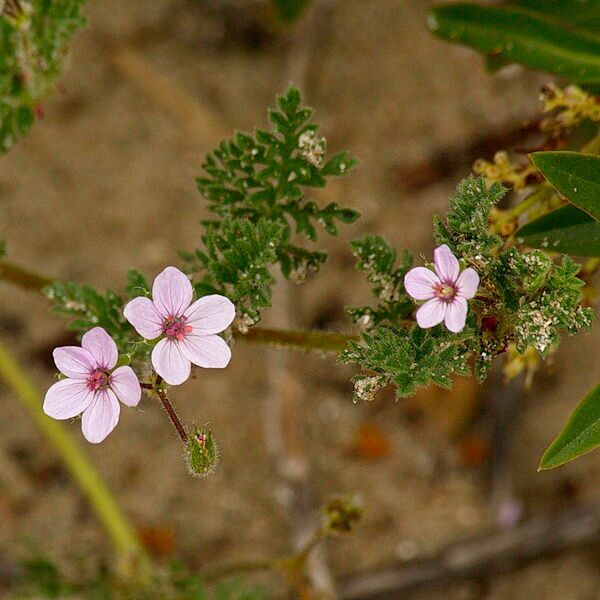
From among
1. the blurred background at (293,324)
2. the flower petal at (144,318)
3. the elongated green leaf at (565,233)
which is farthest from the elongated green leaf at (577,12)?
the flower petal at (144,318)

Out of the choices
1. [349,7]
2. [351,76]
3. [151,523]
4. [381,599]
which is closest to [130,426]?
[151,523]

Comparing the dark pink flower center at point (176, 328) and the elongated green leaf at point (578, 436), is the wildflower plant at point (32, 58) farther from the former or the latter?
the elongated green leaf at point (578, 436)

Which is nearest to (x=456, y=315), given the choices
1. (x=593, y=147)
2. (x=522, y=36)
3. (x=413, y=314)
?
(x=413, y=314)

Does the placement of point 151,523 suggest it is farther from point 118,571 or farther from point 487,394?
point 487,394

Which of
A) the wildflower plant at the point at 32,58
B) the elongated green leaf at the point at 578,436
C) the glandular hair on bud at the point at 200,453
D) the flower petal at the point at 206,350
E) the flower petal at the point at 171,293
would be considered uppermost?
the wildflower plant at the point at 32,58

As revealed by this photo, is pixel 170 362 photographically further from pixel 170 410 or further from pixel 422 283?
pixel 422 283

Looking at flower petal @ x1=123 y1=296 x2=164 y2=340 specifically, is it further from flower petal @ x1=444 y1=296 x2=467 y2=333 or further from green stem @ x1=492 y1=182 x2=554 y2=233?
green stem @ x1=492 y1=182 x2=554 y2=233

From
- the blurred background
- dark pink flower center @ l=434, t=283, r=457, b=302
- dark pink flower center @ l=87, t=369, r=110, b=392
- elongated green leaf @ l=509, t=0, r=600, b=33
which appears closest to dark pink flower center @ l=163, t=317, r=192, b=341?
dark pink flower center @ l=87, t=369, r=110, b=392
